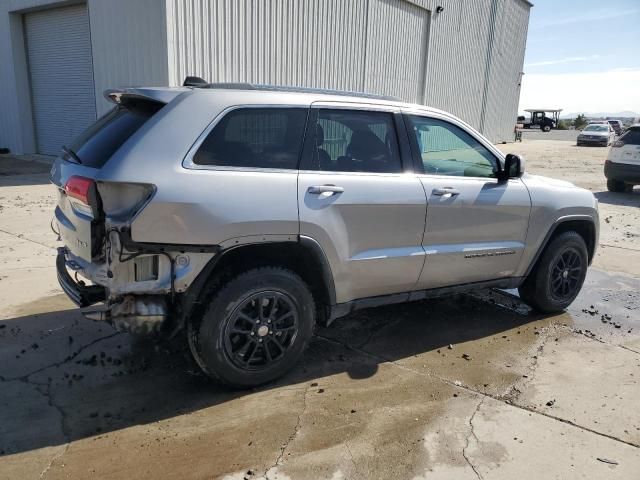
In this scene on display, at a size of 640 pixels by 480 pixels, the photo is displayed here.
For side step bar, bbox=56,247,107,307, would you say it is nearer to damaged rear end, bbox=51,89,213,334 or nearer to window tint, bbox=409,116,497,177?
damaged rear end, bbox=51,89,213,334

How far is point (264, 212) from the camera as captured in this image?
3258 millimetres

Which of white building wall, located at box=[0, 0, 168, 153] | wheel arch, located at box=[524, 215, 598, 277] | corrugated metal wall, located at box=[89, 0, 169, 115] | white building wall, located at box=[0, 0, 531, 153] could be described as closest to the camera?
wheel arch, located at box=[524, 215, 598, 277]

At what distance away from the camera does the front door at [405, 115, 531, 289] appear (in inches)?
161

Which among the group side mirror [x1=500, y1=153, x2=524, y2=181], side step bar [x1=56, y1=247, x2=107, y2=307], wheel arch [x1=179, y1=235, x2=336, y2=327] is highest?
side mirror [x1=500, y1=153, x2=524, y2=181]

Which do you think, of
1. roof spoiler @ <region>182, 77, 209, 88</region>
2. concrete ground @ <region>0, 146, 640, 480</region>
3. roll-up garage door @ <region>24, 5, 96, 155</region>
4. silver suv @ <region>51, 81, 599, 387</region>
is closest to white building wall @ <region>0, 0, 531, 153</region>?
roll-up garage door @ <region>24, 5, 96, 155</region>

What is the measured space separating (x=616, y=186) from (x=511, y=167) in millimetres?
11714

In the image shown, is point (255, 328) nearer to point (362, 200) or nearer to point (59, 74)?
point (362, 200)

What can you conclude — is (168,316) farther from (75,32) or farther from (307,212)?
(75,32)

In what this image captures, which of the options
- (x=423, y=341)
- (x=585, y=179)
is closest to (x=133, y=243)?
(x=423, y=341)

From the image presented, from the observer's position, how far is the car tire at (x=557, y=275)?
16.3ft

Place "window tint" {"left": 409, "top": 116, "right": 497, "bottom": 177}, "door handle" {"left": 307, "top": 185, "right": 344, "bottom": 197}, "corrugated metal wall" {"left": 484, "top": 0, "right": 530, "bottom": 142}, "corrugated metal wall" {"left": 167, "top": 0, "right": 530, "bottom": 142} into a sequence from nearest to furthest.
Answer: "door handle" {"left": 307, "top": 185, "right": 344, "bottom": 197}, "window tint" {"left": 409, "top": 116, "right": 497, "bottom": 177}, "corrugated metal wall" {"left": 167, "top": 0, "right": 530, "bottom": 142}, "corrugated metal wall" {"left": 484, "top": 0, "right": 530, "bottom": 142}

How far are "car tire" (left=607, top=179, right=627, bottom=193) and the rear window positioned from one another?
13820 millimetres

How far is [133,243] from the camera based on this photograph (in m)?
2.96

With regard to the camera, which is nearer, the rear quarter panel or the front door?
the rear quarter panel
